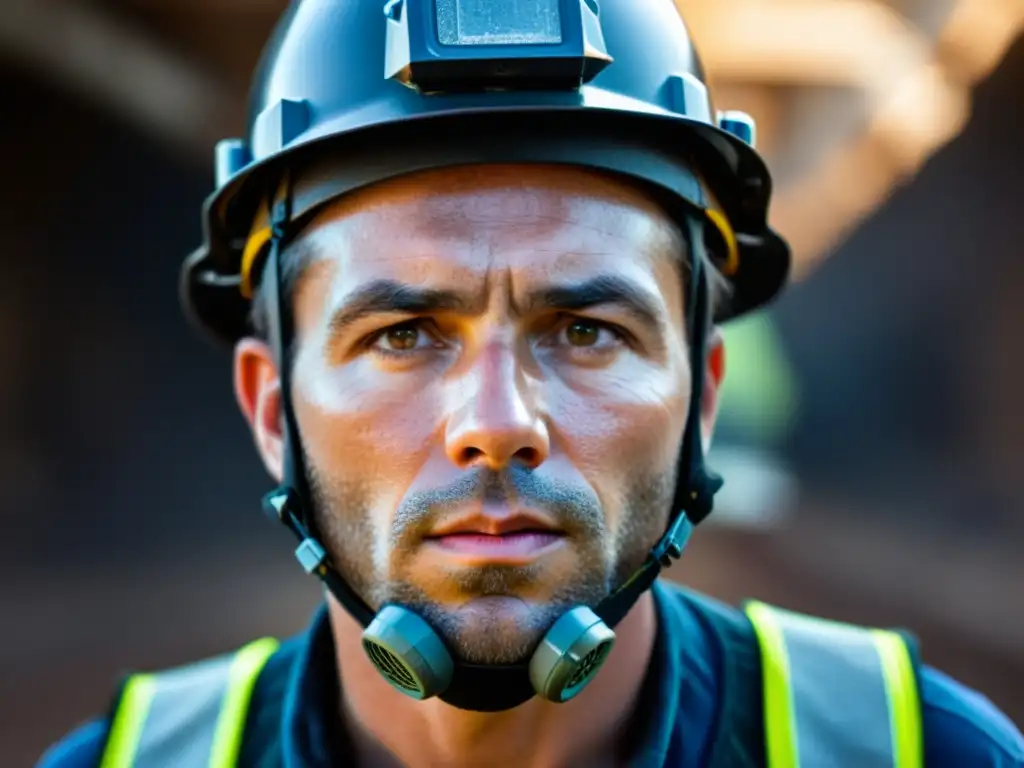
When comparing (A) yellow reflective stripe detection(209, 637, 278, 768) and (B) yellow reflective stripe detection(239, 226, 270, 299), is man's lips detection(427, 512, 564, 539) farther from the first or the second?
(B) yellow reflective stripe detection(239, 226, 270, 299)

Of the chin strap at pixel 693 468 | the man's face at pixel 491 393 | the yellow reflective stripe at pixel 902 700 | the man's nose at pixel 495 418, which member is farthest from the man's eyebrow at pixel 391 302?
the yellow reflective stripe at pixel 902 700

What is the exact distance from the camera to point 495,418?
88.9 inches

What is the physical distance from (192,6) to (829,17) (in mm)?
7515

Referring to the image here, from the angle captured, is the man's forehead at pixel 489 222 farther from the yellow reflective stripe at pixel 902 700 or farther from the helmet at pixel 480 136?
the yellow reflective stripe at pixel 902 700

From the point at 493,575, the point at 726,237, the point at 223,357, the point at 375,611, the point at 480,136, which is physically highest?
the point at 480,136

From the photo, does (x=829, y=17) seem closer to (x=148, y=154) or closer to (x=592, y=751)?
(x=148, y=154)

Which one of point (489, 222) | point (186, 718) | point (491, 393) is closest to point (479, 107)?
point (489, 222)

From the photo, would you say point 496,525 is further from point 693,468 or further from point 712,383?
point 712,383

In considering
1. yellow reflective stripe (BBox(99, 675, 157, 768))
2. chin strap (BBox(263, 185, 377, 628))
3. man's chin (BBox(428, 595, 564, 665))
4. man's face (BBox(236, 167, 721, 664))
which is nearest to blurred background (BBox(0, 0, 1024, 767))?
yellow reflective stripe (BBox(99, 675, 157, 768))

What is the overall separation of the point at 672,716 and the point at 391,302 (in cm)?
100

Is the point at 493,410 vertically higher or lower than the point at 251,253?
lower

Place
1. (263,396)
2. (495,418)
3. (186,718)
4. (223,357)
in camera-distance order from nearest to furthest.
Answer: (495,418), (186,718), (263,396), (223,357)

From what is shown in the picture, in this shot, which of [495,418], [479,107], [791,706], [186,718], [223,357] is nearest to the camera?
[495,418]

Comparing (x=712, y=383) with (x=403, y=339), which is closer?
(x=403, y=339)
